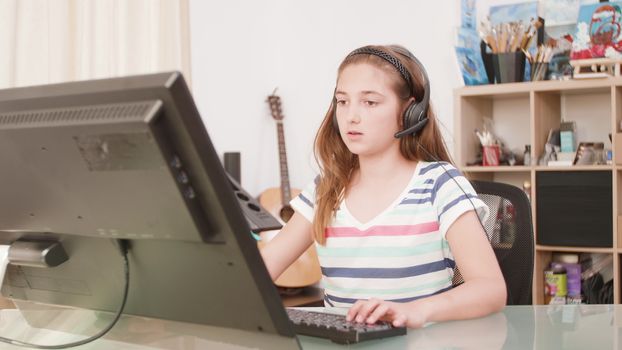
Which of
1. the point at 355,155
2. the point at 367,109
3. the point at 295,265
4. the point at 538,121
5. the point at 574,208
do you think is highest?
the point at 367,109

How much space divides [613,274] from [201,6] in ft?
6.99

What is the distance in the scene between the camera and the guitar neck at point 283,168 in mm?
3492

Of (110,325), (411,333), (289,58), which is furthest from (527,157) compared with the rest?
(110,325)

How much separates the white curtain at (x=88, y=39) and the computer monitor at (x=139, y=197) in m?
1.77

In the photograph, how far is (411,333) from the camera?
3.25 ft

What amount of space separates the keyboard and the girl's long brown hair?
0.42 metres

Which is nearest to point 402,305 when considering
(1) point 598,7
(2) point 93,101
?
(2) point 93,101

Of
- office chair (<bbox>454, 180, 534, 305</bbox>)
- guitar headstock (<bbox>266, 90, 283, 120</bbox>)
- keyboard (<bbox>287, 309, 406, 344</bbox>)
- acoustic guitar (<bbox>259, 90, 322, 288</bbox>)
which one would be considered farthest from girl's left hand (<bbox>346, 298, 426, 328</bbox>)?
guitar headstock (<bbox>266, 90, 283, 120</bbox>)

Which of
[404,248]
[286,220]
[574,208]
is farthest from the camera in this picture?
[286,220]

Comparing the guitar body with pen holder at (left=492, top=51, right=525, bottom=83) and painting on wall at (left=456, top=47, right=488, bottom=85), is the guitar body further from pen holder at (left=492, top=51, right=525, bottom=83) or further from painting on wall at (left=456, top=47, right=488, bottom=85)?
pen holder at (left=492, top=51, right=525, bottom=83)

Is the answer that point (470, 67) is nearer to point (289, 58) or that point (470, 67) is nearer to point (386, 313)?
point (289, 58)

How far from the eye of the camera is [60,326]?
3.43 ft

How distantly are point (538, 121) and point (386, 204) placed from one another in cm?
180

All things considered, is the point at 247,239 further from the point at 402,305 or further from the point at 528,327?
the point at 528,327
